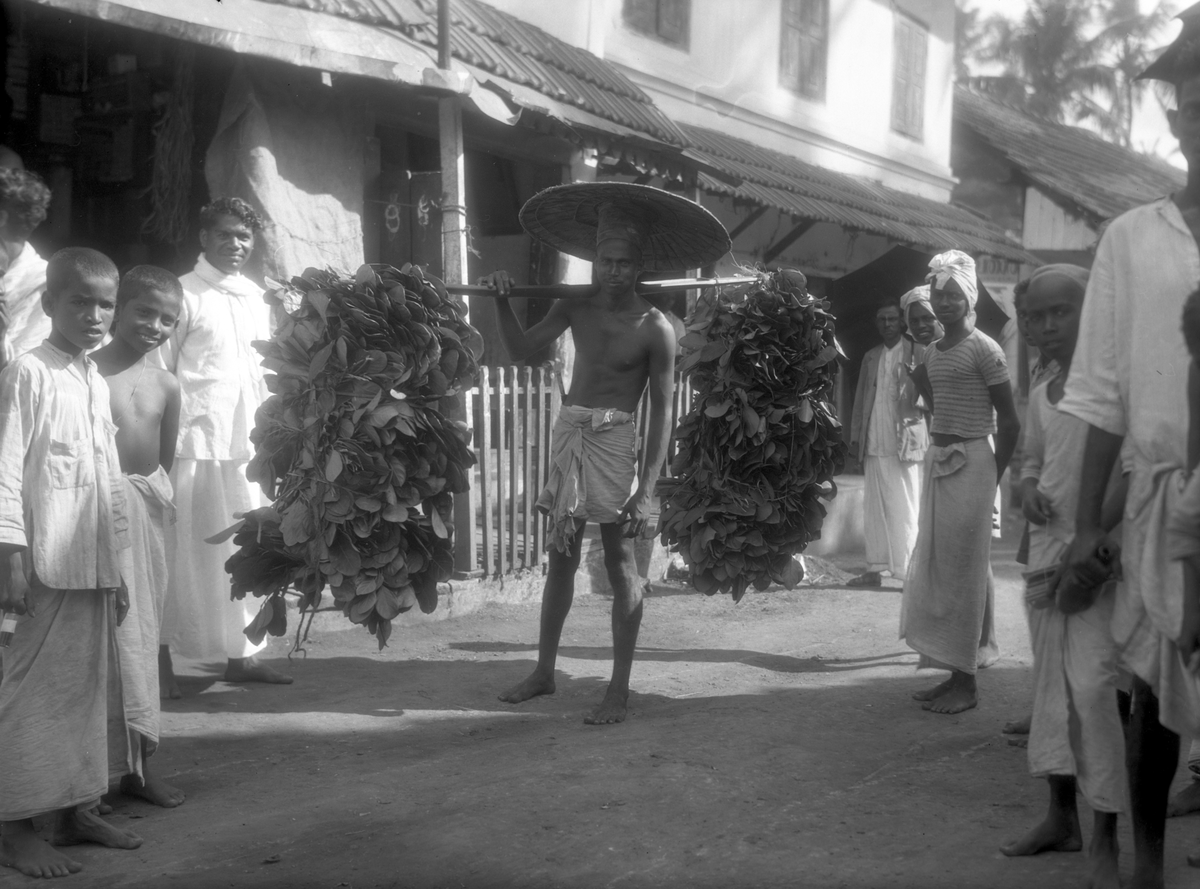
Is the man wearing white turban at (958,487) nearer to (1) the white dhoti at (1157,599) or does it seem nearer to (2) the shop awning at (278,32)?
(1) the white dhoti at (1157,599)

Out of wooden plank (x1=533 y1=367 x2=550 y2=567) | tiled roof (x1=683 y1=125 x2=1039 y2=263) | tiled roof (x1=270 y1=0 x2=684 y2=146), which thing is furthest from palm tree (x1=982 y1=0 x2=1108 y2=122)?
wooden plank (x1=533 y1=367 x2=550 y2=567)

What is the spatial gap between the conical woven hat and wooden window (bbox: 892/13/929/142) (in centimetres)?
1133

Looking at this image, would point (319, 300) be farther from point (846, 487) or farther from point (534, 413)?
point (846, 487)

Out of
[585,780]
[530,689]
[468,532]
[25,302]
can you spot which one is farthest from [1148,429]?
[468,532]

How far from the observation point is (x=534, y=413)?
802 centimetres

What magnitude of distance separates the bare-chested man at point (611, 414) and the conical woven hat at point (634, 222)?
1 centimetres

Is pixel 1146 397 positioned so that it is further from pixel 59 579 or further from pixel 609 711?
pixel 59 579

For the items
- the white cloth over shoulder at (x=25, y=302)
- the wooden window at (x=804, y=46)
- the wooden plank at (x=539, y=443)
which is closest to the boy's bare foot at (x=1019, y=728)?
the wooden plank at (x=539, y=443)

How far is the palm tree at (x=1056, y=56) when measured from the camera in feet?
126

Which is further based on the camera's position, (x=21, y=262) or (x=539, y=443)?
(x=539, y=443)

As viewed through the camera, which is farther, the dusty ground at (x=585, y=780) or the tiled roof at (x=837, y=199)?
the tiled roof at (x=837, y=199)

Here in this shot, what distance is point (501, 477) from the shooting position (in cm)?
774

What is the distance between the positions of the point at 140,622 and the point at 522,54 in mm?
6010

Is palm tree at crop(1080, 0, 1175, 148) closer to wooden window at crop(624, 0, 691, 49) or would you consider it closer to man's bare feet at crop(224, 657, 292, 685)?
wooden window at crop(624, 0, 691, 49)
